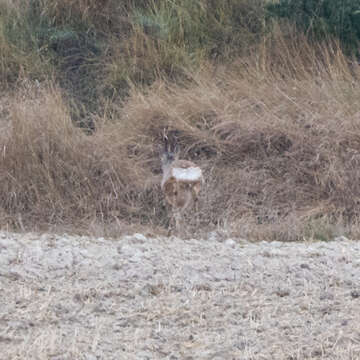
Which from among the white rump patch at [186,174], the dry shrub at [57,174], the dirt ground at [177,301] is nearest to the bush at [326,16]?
the dry shrub at [57,174]

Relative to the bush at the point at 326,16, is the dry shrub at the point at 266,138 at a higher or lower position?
lower

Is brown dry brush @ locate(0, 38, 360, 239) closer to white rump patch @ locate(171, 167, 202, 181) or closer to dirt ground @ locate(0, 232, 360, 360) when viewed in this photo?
white rump patch @ locate(171, 167, 202, 181)

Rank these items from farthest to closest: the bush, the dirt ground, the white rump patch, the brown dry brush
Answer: the bush → the brown dry brush → the white rump patch → the dirt ground

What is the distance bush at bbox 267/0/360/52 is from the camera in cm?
995

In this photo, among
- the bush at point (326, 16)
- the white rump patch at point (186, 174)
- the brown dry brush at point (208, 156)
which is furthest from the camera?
the bush at point (326, 16)

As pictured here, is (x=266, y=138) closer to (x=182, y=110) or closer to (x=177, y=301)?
(x=182, y=110)

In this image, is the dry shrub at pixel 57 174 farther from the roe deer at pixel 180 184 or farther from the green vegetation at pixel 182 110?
the roe deer at pixel 180 184

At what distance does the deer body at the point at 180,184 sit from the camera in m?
7.52

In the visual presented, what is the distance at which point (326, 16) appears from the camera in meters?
10.2

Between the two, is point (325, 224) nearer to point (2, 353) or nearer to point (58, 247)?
point (58, 247)

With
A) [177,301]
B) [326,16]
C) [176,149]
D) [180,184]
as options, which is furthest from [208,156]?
[177,301]

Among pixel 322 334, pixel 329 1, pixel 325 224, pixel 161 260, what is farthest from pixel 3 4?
pixel 322 334

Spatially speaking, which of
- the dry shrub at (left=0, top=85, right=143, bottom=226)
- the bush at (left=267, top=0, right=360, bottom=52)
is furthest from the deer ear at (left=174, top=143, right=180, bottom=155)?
the bush at (left=267, top=0, right=360, bottom=52)

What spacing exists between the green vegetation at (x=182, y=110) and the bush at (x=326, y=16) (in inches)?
0.6
